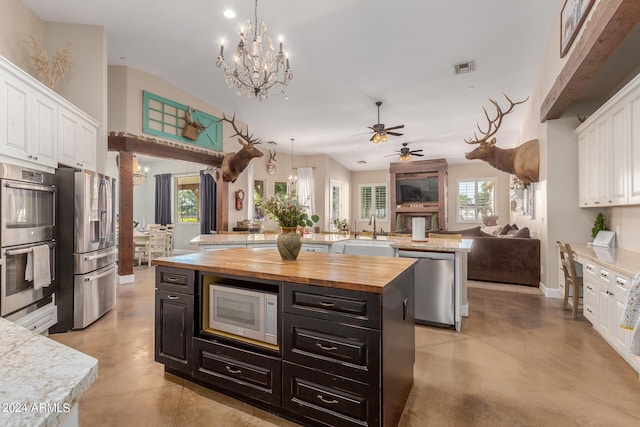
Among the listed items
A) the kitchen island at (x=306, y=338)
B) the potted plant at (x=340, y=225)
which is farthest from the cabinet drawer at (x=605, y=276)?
the potted plant at (x=340, y=225)

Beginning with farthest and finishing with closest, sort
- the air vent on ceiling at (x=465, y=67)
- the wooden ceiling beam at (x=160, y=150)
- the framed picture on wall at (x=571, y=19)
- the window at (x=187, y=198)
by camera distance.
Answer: the window at (x=187, y=198)
the wooden ceiling beam at (x=160, y=150)
the air vent on ceiling at (x=465, y=67)
the framed picture on wall at (x=571, y=19)

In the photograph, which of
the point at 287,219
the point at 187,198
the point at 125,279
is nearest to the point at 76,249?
the point at 125,279

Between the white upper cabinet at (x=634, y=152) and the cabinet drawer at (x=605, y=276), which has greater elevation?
the white upper cabinet at (x=634, y=152)

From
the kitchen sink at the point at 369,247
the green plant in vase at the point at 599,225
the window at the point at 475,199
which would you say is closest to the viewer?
the kitchen sink at the point at 369,247

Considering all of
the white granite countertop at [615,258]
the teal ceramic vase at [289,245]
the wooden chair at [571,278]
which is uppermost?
the teal ceramic vase at [289,245]

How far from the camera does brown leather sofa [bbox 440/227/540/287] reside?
5.21 m

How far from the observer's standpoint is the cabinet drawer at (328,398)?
5.24 feet

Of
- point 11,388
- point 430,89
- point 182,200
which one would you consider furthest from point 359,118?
point 11,388

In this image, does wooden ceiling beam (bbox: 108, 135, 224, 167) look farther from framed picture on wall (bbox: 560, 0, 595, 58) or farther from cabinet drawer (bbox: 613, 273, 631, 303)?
cabinet drawer (bbox: 613, 273, 631, 303)

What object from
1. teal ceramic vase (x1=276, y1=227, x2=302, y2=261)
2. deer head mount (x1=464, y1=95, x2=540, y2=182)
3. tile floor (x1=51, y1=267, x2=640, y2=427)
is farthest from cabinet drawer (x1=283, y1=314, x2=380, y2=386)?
deer head mount (x1=464, y1=95, x2=540, y2=182)

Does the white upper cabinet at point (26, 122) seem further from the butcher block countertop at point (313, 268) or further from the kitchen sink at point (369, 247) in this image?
the kitchen sink at point (369, 247)

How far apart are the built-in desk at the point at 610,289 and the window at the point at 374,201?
8660mm

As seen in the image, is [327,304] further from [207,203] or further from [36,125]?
[207,203]

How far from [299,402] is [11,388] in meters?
1.48
